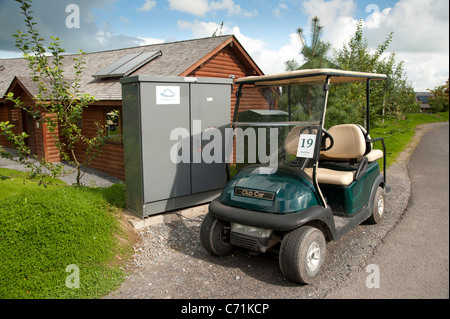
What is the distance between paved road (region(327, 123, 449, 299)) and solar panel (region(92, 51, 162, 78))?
382 inches

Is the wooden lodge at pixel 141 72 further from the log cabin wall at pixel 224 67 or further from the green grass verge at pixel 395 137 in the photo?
the green grass verge at pixel 395 137

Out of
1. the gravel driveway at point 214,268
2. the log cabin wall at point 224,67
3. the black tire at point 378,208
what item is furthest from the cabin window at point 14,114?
the black tire at point 378,208

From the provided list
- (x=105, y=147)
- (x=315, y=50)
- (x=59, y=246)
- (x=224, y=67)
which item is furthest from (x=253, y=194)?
(x=105, y=147)

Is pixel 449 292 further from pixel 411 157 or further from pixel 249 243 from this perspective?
pixel 411 157

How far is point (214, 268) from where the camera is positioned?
14.7 feet

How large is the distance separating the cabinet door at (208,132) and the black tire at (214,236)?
1796mm

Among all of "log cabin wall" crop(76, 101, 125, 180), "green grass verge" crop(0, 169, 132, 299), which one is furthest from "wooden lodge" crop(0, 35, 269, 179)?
"green grass verge" crop(0, 169, 132, 299)

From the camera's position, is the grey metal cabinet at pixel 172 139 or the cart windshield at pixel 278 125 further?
the grey metal cabinet at pixel 172 139

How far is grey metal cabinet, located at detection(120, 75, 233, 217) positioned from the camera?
5656mm

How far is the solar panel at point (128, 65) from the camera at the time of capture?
40.4 feet

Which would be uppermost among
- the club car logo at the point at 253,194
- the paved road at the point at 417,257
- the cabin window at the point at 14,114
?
the cabin window at the point at 14,114
